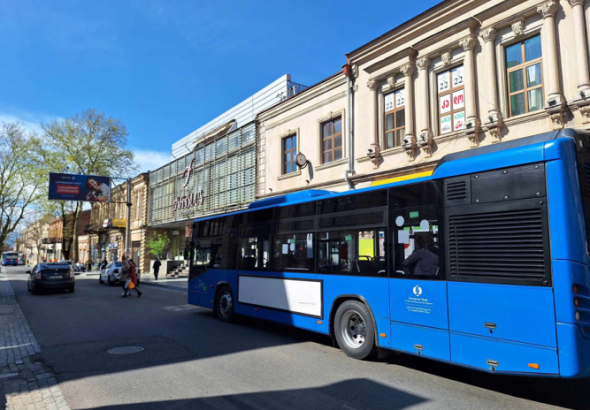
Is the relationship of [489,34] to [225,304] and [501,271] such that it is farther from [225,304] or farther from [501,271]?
[225,304]

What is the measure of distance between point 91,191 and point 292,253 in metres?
24.4

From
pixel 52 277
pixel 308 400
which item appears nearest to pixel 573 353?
pixel 308 400

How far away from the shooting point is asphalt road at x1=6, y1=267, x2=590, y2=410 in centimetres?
488

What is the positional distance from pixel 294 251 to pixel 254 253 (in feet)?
5.35

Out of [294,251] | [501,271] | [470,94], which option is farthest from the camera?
[470,94]

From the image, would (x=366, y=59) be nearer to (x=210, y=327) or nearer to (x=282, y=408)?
(x=210, y=327)

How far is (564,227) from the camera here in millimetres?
4570

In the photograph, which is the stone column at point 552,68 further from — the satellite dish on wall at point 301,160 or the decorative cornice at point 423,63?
the satellite dish on wall at point 301,160

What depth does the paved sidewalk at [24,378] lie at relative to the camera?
4.96 m

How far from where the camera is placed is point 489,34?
41.7 feet

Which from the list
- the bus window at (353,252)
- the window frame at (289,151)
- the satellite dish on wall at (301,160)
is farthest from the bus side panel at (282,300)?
the window frame at (289,151)

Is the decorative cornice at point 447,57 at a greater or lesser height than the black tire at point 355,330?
greater

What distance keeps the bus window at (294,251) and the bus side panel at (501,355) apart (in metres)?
3.40

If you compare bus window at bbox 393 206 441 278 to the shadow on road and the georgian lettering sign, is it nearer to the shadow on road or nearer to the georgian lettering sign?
Answer: the shadow on road
